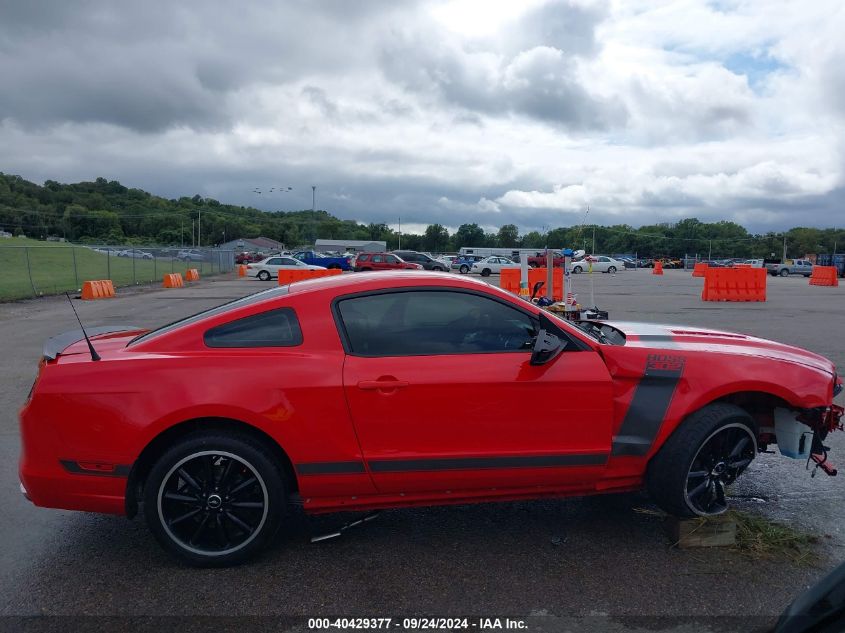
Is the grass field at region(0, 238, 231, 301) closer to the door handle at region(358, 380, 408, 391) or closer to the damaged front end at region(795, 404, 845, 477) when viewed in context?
the door handle at region(358, 380, 408, 391)

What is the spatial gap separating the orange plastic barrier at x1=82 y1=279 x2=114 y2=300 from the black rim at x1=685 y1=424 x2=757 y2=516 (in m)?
23.3

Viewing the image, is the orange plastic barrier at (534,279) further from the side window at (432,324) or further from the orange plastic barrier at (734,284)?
the side window at (432,324)

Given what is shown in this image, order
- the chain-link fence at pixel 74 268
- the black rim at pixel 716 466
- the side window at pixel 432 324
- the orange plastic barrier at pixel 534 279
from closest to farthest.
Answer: the side window at pixel 432 324 → the black rim at pixel 716 466 → the orange plastic barrier at pixel 534 279 → the chain-link fence at pixel 74 268

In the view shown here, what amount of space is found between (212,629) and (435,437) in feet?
4.66

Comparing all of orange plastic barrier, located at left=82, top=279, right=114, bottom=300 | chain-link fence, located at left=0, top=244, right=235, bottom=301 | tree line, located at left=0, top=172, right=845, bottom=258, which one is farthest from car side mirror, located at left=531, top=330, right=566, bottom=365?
tree line, located at left=0, top=172, right=845, bottom=258

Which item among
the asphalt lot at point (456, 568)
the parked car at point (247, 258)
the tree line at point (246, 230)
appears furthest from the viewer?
the tree line at point (246, 230)

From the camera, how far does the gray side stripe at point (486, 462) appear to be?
362cm

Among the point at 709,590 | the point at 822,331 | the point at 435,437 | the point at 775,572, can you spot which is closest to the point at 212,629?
the point at 435,437

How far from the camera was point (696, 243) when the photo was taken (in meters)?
128

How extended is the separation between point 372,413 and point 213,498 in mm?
972

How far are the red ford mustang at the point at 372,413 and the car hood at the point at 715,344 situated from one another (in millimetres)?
84

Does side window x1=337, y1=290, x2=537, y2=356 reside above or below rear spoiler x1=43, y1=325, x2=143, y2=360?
above

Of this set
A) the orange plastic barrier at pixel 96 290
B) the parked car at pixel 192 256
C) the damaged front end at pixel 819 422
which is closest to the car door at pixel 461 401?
the damaged front end at pixel 819 422

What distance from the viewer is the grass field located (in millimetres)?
24906
